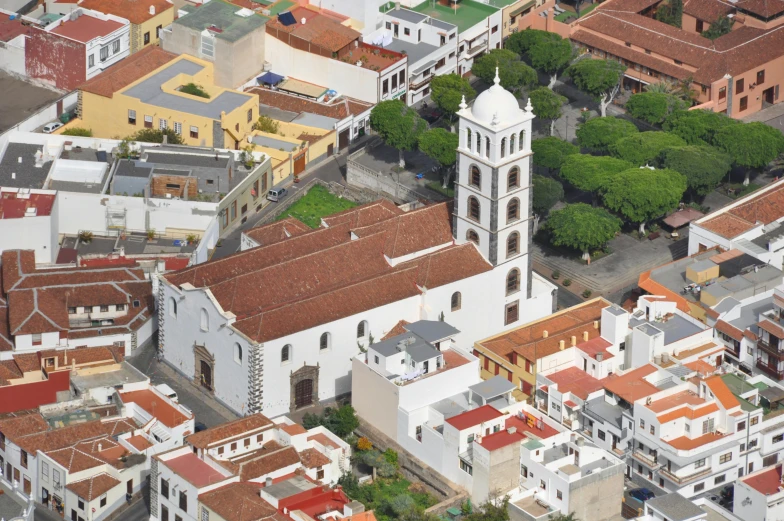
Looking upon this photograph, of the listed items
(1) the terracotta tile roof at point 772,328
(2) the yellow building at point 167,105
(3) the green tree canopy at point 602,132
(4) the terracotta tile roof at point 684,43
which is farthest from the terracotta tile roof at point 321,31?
(1) the terracotta tile roof at point 772,328

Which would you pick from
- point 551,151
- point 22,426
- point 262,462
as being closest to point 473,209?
point 551,151

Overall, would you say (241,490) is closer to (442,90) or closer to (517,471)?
(517,471)

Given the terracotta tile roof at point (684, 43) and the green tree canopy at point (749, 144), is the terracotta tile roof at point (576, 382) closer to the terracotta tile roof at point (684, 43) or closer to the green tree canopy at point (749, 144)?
the green tree canopy at point (749, 144)

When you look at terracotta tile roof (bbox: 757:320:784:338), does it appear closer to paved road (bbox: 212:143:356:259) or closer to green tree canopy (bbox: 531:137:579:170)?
green tree canopy (bbox: 531:137:579:170)

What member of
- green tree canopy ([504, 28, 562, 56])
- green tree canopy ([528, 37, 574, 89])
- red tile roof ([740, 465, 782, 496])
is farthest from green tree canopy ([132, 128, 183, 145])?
red tile roof ([740, 465, 782, 496])

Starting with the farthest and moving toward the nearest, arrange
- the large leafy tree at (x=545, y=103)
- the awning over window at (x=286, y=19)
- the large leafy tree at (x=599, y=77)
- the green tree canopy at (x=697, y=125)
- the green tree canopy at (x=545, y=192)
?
the awning over window at (x=286, y=19)
the large leafy tree at (x=599, y=77)
the large leafy tree at (x=545, y=103)
the green tree canopy at (x=697, y=125)
the green tree canopy at (x=545, y=192)

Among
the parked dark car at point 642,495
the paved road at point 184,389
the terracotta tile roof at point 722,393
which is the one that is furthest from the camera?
the paved road at point 184,389
